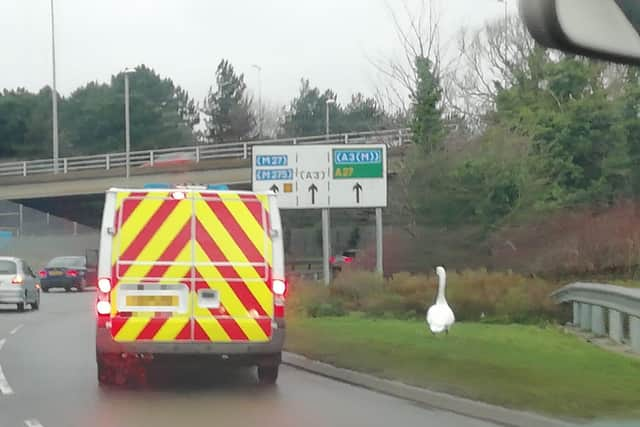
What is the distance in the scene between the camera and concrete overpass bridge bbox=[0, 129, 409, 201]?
55.8m

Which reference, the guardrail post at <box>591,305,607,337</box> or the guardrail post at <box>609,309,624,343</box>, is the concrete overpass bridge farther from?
the guardrail post at <box>609,309,624,343</box>

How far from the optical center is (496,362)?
13633mm

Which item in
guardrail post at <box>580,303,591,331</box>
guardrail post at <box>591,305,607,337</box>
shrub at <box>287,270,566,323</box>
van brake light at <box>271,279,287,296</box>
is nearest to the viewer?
van brake light at <box>271,279,287,296</box>

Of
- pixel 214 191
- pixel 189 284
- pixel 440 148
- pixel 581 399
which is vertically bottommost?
pixel 581 399

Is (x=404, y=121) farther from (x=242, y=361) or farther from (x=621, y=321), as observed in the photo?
(x=242, y=361)

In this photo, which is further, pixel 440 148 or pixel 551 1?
pixel 440 148

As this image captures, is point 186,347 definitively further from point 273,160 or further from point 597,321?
point 273,160

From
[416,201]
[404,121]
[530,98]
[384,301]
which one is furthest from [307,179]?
[404,121]

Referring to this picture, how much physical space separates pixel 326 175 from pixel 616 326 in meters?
10.7

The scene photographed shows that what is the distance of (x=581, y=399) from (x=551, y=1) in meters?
8.46

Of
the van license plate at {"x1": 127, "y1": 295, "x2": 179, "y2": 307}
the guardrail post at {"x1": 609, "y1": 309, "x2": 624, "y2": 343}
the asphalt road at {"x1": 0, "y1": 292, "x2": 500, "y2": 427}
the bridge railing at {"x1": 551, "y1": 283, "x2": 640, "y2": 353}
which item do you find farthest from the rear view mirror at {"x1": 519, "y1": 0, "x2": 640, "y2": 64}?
the guardrail post at {"x1": 609, "y1": 309, "x2": 624, "y2": 343}

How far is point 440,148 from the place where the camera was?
137ft

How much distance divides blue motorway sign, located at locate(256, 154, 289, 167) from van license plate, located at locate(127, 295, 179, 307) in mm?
15193

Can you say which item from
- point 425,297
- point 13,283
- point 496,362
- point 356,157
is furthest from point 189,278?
point 13,283
